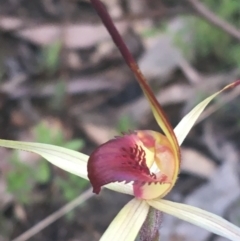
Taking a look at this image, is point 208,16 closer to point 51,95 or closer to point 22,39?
point 51,95

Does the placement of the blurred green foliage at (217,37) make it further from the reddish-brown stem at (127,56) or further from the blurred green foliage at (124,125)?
the reddish-brown stem at (127,56)

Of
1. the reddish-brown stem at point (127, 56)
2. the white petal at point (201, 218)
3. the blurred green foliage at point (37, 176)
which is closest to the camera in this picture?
the reddish-brown stem at point (127, 56)

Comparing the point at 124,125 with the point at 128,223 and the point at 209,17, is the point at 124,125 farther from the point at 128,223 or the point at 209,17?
the point at 128,223

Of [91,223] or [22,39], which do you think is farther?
[22,39]

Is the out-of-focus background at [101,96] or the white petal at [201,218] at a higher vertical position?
the out-of-focus background at [101,96]

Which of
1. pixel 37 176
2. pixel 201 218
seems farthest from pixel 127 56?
pixel 37 176

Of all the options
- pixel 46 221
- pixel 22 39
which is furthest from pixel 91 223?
pixel 22 39

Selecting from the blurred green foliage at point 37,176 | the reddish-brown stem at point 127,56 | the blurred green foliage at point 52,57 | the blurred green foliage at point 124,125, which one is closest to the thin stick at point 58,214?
the blurred green foliage at point 37,176
